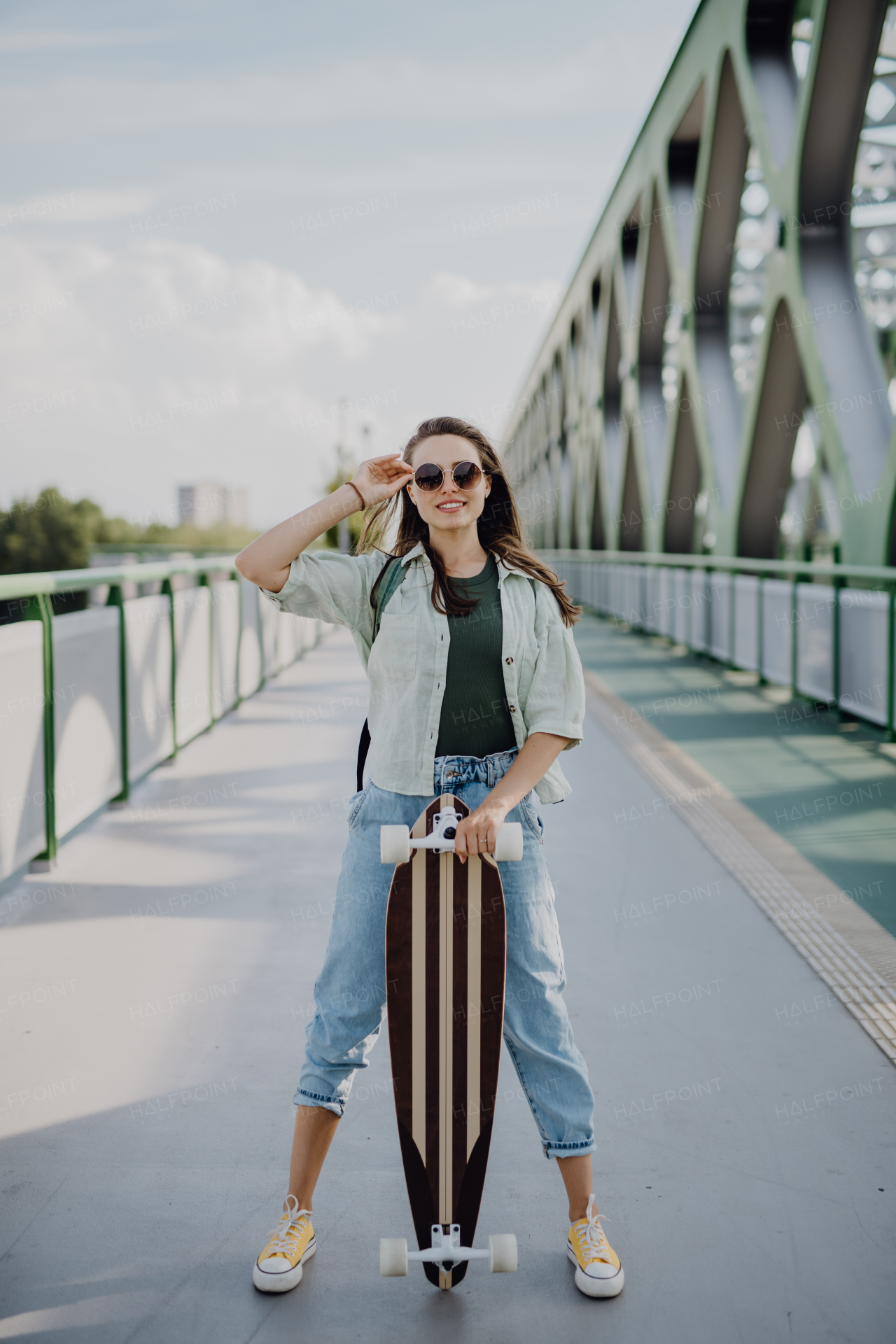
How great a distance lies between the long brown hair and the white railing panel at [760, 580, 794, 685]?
7962 mm

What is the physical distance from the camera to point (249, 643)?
11.0 metres

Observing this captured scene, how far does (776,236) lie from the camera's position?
38.6ft

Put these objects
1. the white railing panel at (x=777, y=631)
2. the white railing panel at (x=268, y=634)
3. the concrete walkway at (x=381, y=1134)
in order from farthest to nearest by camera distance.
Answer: the white railing panel at (x=268, y=634), the white railing panel at (x=777, y=631), the concrete walkway at (x=381, y=1134)

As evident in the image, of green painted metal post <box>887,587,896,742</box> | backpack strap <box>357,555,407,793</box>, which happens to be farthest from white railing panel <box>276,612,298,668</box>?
backpack strap <box>357,555,407,793</box>

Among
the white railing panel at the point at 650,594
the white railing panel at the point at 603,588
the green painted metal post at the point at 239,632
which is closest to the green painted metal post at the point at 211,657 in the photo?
the green painted metal post at the point at 239,632

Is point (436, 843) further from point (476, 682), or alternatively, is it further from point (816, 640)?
point (816, 640)

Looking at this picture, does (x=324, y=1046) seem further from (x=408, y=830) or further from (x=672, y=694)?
(x=672, y=694)

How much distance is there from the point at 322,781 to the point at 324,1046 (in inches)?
189

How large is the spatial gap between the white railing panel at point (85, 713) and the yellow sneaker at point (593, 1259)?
3.49 m

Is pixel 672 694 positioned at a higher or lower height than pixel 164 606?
lower

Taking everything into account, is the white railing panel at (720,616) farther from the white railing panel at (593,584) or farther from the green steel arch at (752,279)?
the white railing panel at (593,584)

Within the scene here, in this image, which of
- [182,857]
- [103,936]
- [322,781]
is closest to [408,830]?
[103,936]

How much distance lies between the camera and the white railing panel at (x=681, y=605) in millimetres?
14508

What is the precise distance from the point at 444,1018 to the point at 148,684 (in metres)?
5.02
